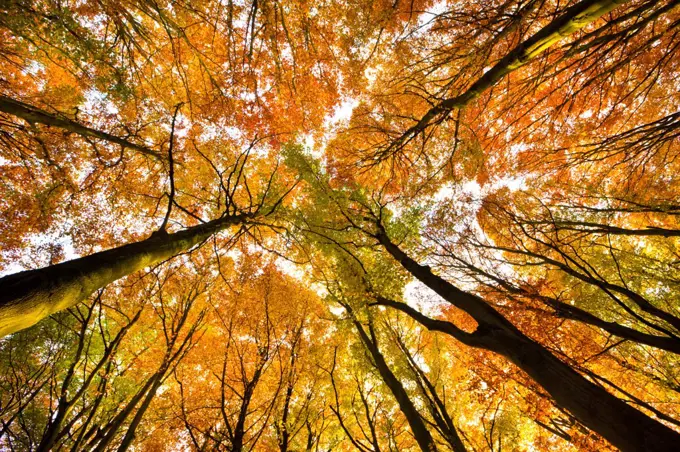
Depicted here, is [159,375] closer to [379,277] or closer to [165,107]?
[379,277]

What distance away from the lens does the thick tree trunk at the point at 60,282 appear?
4.51 ft

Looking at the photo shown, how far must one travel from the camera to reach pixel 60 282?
5.20ft

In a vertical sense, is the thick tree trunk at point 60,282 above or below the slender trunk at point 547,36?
below

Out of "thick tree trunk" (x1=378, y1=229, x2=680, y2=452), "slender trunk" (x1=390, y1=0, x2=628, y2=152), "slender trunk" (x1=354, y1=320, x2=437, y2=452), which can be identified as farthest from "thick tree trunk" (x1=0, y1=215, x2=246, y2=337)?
"slender trunk" (x1=354, y1=320, x2=437, y2=452)

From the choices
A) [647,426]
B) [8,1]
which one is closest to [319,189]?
[8,1]

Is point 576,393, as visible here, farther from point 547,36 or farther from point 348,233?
point 348,233

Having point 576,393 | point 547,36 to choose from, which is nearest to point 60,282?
point 547,36

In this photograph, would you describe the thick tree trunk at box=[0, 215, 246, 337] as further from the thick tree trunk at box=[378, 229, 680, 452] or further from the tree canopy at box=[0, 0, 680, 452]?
the thick tree trunk at box=[378, 229, 680, 452]

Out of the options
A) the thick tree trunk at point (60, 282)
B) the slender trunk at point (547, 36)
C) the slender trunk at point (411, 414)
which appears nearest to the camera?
the thick tree trunk at point (60, 282)

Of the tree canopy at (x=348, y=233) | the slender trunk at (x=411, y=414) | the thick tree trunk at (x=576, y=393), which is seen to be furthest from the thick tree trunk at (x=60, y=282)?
the slender trunk at (x=411, y=414)

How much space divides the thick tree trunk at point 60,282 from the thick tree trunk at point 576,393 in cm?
404

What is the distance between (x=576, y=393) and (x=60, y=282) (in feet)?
13.8

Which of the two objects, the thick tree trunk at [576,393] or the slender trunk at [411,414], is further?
the slender trunk at [411,414]

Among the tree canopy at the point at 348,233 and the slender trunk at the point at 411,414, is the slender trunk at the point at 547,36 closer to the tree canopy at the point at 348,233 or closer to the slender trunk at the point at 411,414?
the tree canopy at the point at 348,233
